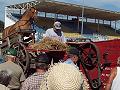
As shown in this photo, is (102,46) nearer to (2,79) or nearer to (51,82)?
(2,79)

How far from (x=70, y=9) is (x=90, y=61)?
3899 cm

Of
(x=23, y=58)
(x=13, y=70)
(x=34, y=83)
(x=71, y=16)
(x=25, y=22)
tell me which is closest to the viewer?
(x=34, y=83)

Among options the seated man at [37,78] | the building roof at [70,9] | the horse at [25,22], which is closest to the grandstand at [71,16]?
the building roof at [70,9]

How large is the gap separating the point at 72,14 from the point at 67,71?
157 feet

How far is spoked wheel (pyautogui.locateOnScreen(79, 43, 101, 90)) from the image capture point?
7.70 m

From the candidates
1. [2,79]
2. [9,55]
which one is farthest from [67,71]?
[9,55]

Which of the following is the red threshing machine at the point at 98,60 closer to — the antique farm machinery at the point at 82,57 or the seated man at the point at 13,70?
the antique farm machinery at the point at 82,57

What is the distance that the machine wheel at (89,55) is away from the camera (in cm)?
787

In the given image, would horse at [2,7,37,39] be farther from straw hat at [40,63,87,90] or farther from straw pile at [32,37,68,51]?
straw hat at [40,63,87,90]

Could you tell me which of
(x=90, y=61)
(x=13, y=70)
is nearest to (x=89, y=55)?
(x=90, y=61)

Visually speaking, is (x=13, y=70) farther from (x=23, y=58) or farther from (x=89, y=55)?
(x=23, y=58)

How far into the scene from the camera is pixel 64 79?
3.44 m

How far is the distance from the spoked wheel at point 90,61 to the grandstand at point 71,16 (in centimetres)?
3038

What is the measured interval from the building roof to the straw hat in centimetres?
3711
